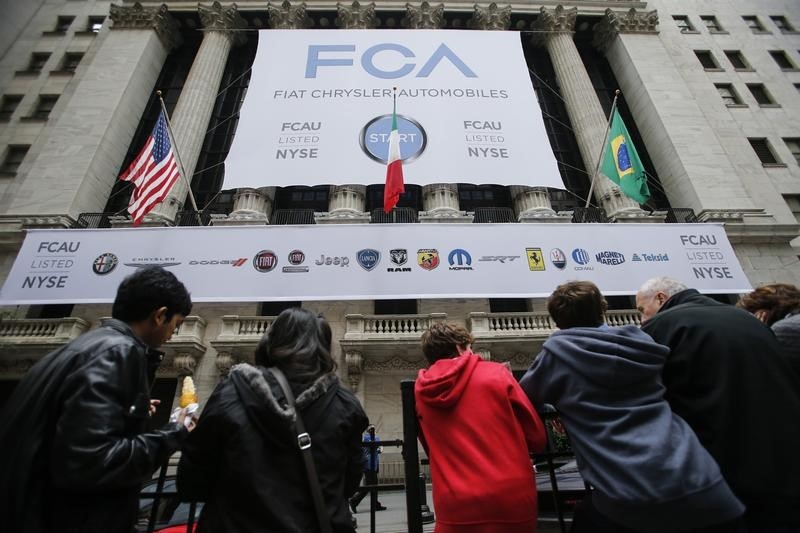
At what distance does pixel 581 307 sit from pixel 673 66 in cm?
2738

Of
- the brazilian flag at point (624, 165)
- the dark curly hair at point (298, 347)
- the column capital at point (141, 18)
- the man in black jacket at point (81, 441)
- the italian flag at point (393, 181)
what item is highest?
the column capital at point (141, 18)

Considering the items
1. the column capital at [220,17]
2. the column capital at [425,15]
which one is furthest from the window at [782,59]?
the column capital at [220,17]

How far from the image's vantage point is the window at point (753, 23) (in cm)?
2556

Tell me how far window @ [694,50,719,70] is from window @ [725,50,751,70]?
1.12m

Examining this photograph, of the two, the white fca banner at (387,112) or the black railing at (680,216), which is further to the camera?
the black railing at (680,216)

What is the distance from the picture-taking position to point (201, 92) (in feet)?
64.2

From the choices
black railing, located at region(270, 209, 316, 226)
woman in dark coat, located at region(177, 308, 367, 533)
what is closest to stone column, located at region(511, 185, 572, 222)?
black railing, located at region(270, 209, 316, 226)

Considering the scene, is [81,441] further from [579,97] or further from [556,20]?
[556,20]

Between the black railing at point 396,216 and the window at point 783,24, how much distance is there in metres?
31.0

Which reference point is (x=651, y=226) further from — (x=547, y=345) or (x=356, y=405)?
(x=356, y=405)

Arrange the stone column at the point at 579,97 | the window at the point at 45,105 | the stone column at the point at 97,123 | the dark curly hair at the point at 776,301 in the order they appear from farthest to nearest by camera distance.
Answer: the window at the point at 45,105 < the stone column at the point at 579,97 < the stone column at the point at 97,123 < the dark curly hair at the point at 776,301

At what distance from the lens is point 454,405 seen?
91.6 inches

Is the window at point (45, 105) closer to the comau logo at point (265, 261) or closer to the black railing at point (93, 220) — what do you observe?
the black railing at point (93, 220)

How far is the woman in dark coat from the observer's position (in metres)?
1.66
